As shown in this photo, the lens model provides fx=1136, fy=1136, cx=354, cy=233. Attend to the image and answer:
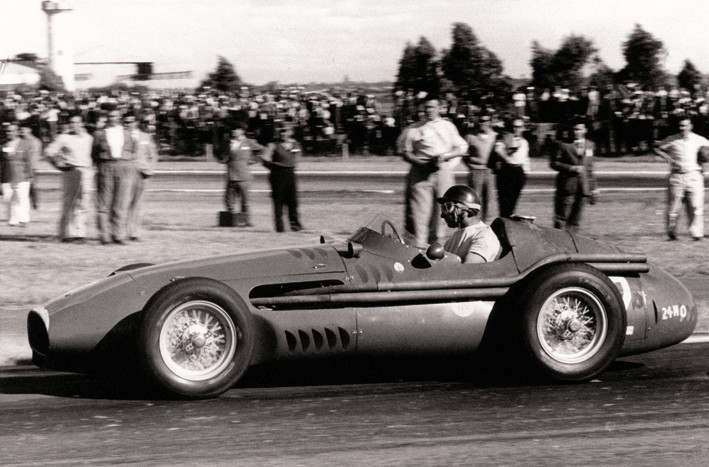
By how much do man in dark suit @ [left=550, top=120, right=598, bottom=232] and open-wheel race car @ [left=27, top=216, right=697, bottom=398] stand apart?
6904 mm

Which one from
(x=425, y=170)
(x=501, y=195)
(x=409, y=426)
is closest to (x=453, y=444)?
(x=409, y=426)

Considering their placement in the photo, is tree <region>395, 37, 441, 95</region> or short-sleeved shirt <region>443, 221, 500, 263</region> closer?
short-sleeved shirt <region>443, 221, 500, 263</region>

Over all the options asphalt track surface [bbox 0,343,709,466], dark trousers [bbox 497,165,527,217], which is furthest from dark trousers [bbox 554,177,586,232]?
asphalt track surface [bbox 0,343,709,466]

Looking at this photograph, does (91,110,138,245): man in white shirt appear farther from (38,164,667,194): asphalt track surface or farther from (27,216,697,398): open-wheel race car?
(38,164,667,194): asphalt track surface

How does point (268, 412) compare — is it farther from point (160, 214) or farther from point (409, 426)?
point (160, 214)

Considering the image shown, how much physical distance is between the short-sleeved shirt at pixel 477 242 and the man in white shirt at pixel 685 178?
25.4 ft

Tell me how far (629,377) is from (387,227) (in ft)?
5.98

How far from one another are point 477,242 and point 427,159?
508 centimetres

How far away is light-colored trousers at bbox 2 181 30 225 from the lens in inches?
646

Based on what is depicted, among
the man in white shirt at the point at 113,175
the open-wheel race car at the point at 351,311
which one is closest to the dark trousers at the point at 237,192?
the man in white shirt at the point at 113,175

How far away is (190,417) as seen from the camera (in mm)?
6184

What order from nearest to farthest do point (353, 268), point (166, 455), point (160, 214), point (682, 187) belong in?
point (166, 455) < point (353, 268) < point (682, 187) < point (160, 214)

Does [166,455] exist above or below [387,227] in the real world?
below

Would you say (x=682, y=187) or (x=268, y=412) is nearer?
(x=268, y=412)
